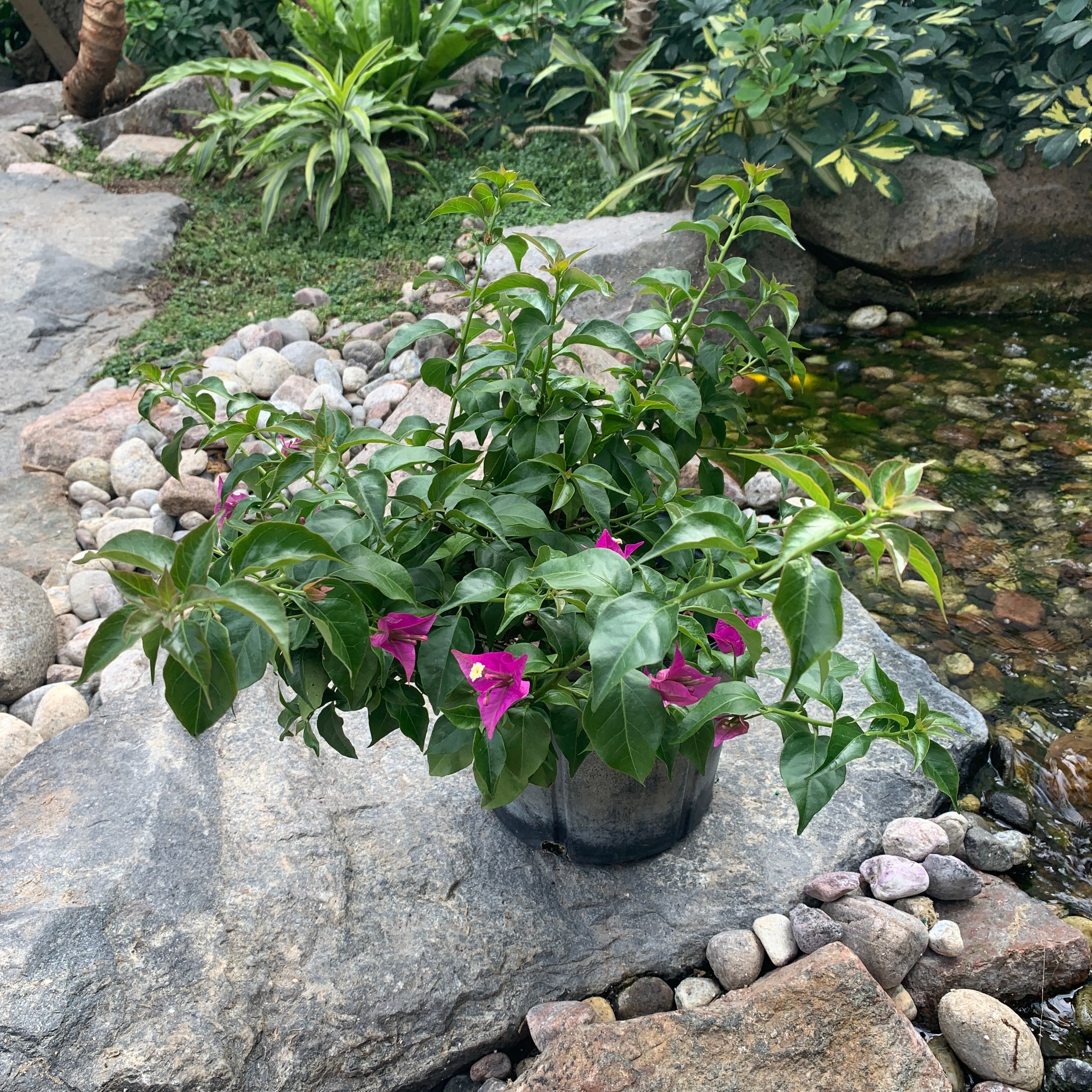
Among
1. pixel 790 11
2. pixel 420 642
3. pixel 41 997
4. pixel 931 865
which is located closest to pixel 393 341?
pixel 420 642

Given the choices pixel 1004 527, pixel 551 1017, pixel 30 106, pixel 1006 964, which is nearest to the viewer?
pixel 551 1017

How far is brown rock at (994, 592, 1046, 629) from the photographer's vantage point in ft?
8.37

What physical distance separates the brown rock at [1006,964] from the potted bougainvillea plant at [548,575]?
19.7 inches

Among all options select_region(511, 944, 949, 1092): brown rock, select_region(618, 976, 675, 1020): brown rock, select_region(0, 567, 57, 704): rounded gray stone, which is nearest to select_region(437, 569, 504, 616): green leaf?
select_region(511, 944, 949, 1092): brown rock

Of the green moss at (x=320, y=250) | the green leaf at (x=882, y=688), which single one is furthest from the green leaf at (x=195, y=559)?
the green moss at (x=320, y=250)

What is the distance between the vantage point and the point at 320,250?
14.6ft

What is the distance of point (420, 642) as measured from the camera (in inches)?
49.3

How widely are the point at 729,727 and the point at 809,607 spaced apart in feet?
1.88

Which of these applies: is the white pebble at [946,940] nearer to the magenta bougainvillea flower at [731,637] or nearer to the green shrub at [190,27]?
the magenta bougainvillea flower at [731,637]

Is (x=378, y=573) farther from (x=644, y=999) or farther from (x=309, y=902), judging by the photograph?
(x=644, y=999)

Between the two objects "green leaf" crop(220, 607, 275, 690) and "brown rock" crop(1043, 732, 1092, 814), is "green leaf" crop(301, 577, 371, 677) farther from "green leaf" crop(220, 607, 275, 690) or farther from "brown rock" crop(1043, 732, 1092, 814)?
"brown rock" crop(1043, 732, 1092, 814)

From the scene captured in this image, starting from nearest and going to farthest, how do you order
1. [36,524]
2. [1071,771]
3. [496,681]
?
[496,681] → [1071,771] → [36,524]

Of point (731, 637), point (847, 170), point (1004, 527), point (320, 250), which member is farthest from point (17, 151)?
point (731, 637)

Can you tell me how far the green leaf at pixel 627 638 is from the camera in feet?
3.00
